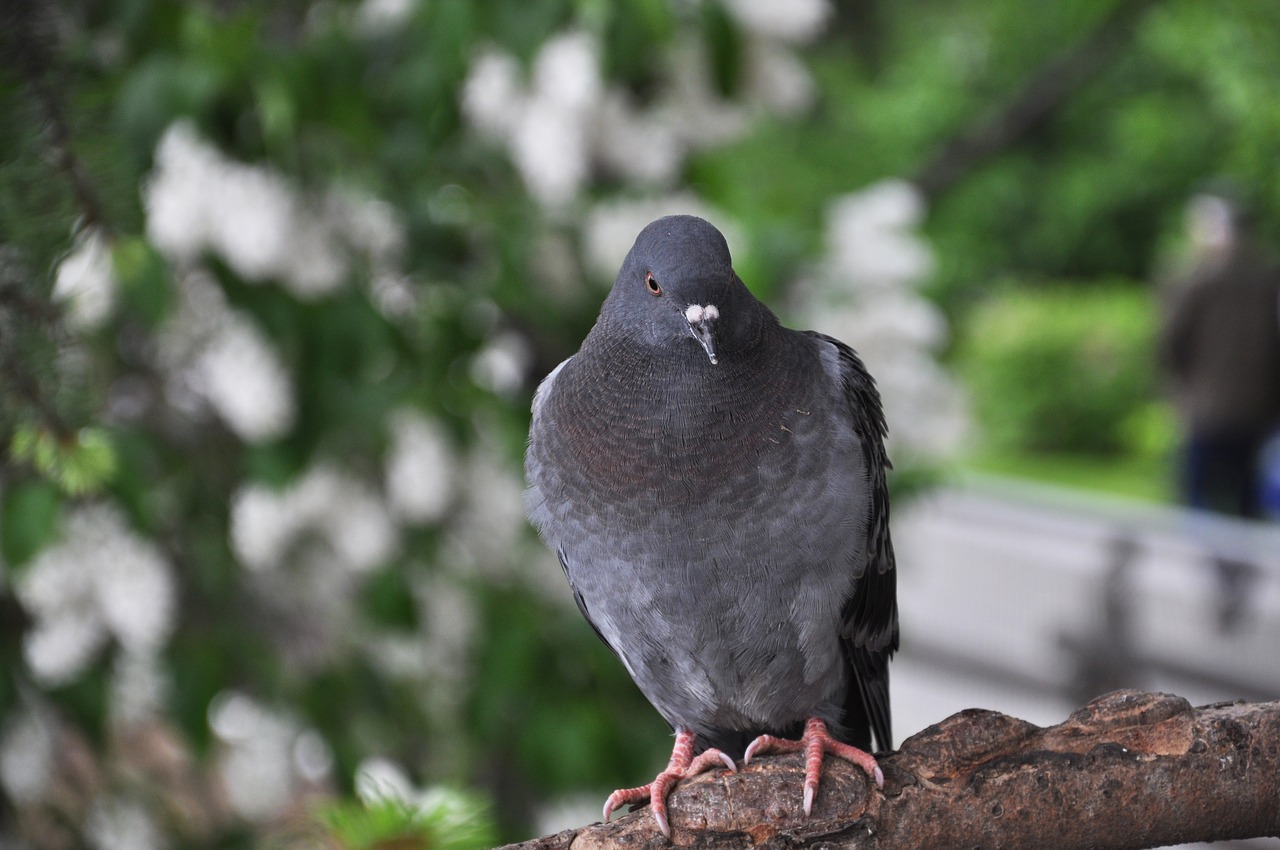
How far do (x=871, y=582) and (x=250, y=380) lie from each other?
1.14 meters

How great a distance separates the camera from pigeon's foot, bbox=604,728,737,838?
43.7 inches

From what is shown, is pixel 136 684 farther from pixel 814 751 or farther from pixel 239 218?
pixel 814 751

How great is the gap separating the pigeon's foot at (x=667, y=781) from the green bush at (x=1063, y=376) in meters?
7.41

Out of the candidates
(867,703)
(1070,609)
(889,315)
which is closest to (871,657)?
(867,703)

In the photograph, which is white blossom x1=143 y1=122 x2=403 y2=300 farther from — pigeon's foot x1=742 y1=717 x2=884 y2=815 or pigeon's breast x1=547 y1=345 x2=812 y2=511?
pigeon's foot x1=742 y1=717 x2=884 y2=815

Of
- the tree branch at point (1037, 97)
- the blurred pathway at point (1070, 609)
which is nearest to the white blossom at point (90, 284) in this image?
the blurred pathway at point (1070, 609)

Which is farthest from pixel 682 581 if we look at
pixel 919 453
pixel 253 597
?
→ pixel 253 597

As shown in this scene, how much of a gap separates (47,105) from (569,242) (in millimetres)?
1165

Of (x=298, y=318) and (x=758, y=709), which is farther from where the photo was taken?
(x=298, y=318)

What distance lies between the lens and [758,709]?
4.59ft

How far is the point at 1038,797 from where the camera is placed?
3.56ft

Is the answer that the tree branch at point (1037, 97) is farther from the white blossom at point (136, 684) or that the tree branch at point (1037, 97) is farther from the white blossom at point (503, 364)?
the white blossom at point (136, 684)

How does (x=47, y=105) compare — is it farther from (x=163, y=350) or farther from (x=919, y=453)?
(x=919, y=453)

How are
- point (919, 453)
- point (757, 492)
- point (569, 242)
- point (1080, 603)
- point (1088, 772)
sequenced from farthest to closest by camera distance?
point (1080, 603), point (919, 453), point (569, 242), point (757, 492), point (1088, 772)
